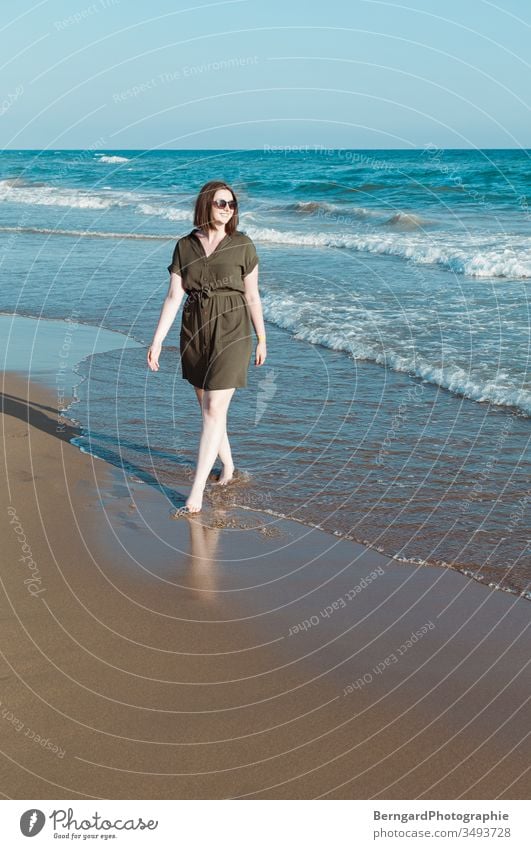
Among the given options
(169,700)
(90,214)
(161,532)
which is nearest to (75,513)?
(161,532)

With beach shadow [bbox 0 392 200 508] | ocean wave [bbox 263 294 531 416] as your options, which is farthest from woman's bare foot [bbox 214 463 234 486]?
ocean wave [bbox 263 294 531 416]

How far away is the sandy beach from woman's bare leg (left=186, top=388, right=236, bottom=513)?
136 millimetres

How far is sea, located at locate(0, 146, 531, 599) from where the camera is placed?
5.65 meters

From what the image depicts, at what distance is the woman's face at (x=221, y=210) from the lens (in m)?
5.23

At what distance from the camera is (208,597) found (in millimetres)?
4516

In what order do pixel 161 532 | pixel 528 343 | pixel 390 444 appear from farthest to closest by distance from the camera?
pixel 528 343, pixel 390 444, pixel 161 532

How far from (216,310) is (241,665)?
2414 mm

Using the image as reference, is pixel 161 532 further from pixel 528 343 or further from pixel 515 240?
pixel 515 240

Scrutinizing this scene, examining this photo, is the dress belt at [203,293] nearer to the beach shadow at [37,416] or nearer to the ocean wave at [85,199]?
the beach shadow at [37,416]

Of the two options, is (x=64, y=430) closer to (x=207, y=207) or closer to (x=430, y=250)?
(x=207, y=207)

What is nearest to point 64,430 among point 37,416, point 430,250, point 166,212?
point 37,416

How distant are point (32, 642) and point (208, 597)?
95 centimetres

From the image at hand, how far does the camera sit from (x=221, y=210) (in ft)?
17.2

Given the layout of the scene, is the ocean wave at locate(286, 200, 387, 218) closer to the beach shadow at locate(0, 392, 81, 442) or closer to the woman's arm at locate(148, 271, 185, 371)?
the beach shadow at locate(0, 392, 81, 442)
